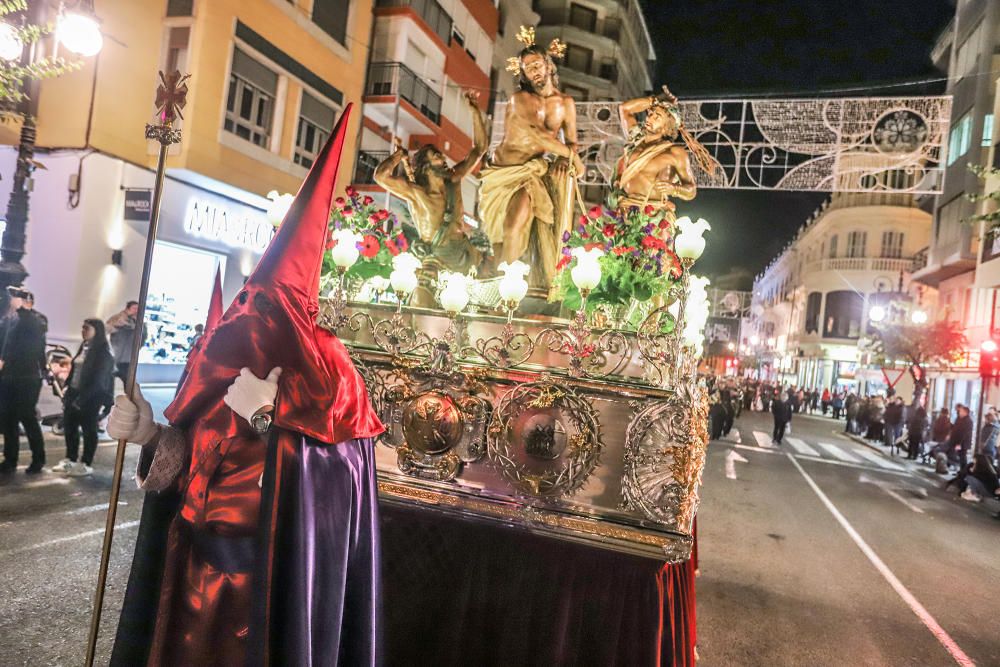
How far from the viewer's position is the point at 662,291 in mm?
4848

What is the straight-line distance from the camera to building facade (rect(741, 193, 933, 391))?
1588 inches

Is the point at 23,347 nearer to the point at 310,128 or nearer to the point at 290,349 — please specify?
the point at 290,349

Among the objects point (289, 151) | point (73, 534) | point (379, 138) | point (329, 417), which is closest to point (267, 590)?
point (329, 417)

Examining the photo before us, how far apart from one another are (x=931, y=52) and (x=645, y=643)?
3620cm

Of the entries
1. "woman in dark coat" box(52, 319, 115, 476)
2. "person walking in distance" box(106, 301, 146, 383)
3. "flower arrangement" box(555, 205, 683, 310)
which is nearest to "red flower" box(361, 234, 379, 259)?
"flower arrangement" box(555, 205, 683, 310)

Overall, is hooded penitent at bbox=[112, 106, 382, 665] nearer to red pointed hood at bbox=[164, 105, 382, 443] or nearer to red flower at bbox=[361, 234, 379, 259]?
red pointed hood at bbox=[164, 105, 382, 443]

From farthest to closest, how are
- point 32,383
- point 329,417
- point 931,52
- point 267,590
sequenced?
1. point 931,52
2. point 32,383
3. point 329,417
4. point 267,590

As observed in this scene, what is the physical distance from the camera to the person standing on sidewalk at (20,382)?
735 cm

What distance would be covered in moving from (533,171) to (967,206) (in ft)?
81.2

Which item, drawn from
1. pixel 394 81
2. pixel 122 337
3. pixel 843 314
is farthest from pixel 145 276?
pixel 843 314

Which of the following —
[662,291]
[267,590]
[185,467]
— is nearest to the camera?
[267,590]

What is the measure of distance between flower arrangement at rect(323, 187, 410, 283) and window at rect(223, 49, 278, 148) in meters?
9.25

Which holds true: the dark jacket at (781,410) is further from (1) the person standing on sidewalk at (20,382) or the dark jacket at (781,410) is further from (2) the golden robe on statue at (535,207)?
(1) the person standing on sidewalk at (20,382)

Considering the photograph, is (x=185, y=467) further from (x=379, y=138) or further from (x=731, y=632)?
(x=379, y=138)
